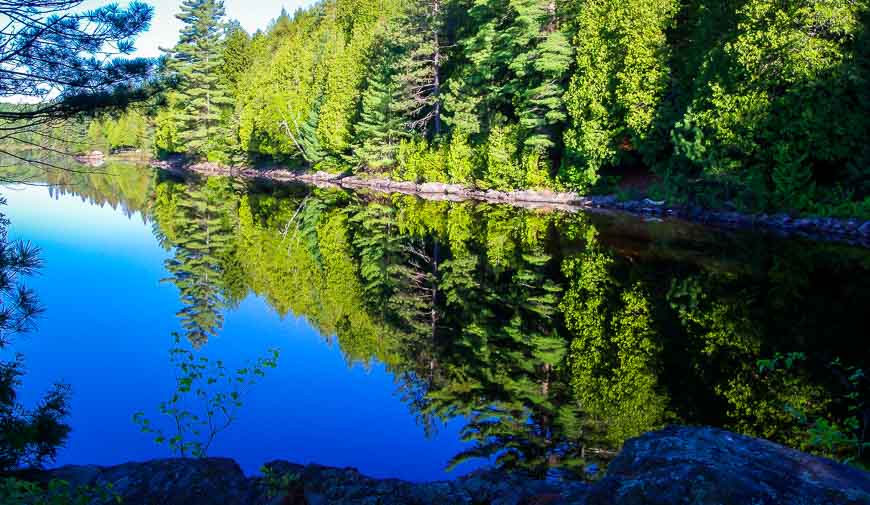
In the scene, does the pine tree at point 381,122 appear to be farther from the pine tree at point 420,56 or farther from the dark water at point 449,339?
the dark water at point 449,339

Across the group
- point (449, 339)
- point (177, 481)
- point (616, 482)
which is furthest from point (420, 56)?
point (616, 482)

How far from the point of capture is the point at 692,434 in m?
2.92

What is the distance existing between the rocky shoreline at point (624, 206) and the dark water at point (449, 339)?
A: 249cm

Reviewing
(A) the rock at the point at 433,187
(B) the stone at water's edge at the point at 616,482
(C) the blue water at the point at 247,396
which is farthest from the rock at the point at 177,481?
(A) the rock at the point at 433,187

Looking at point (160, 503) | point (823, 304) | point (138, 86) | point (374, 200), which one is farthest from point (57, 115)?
point (374, 200)

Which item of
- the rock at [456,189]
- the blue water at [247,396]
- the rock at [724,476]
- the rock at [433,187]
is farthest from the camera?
the rock at [433,187]

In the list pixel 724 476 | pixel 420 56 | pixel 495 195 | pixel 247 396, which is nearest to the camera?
pixel 724 476

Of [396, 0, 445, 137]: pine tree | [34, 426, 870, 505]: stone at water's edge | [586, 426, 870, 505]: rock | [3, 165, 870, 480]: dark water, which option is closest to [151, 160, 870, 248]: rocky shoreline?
[3, 165, 870, 480]: dark water

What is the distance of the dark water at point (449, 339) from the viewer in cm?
651

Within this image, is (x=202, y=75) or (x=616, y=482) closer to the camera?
(x=616, y=482)

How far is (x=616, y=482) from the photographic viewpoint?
2.63 m

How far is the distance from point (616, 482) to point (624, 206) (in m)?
24.8

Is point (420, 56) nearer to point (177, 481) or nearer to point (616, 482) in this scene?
point (177, 481)

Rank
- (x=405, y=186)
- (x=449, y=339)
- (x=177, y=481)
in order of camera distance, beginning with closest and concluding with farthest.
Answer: (x=177, y=481), (x=449, y=339), (x=405, y=186)
